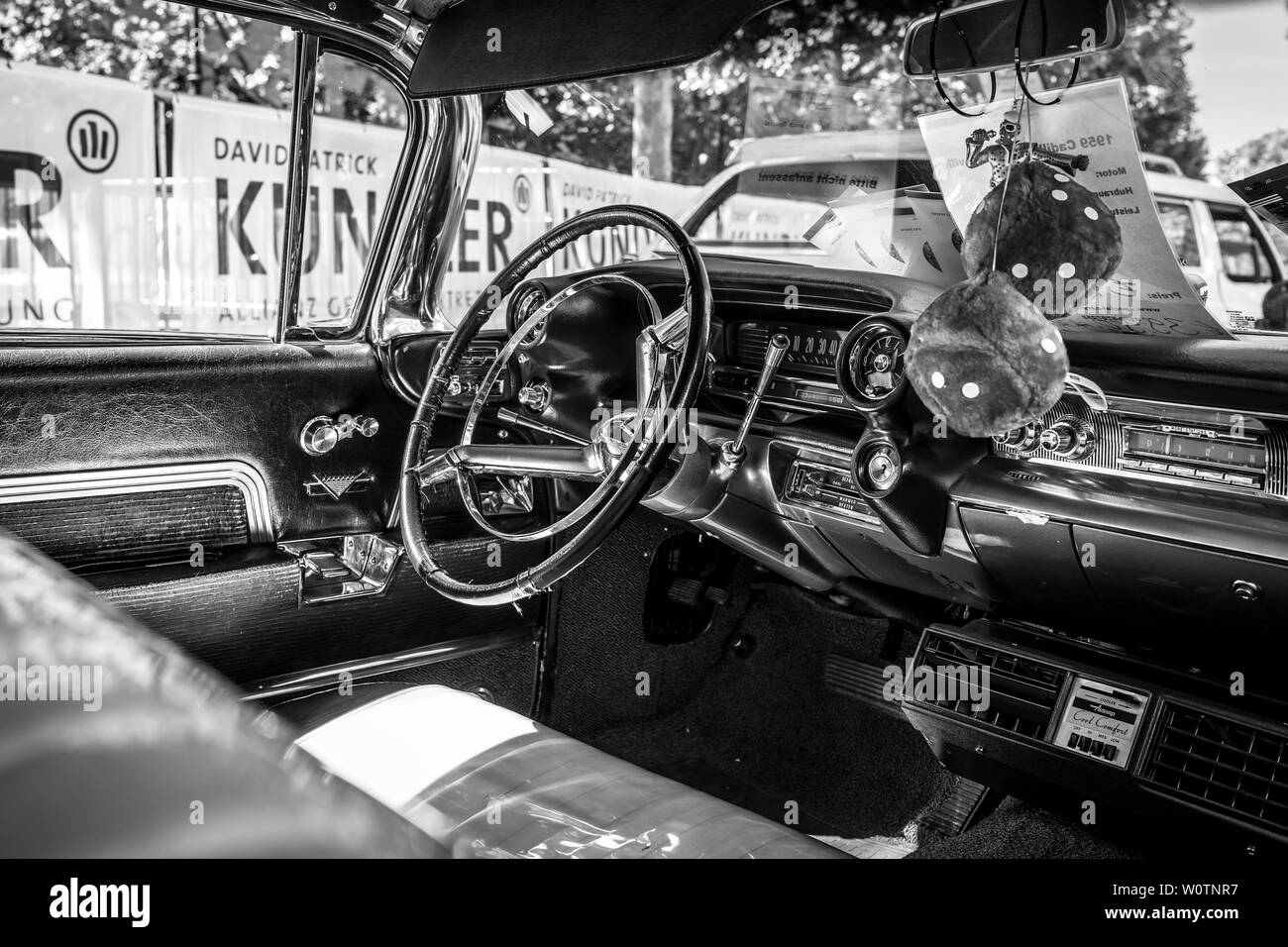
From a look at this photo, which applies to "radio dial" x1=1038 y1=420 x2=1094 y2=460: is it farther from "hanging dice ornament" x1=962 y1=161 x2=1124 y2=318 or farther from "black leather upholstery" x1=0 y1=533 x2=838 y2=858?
"black leather upholstery" x1=0 y1=533 x2=838 y2=858

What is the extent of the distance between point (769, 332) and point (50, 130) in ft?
13.5

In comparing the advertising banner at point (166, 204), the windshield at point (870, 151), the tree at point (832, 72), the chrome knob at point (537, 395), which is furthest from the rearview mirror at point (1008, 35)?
the tree at point (832, 72)

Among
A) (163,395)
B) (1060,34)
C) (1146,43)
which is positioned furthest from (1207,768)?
(1146,43)

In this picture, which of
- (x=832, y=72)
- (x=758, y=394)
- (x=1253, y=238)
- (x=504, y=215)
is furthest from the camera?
(x=832, y=72)

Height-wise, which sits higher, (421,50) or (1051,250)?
(421,50)

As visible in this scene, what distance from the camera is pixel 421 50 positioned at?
5.72ft

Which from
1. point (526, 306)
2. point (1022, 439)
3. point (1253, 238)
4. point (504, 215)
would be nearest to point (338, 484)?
point (526, 306)

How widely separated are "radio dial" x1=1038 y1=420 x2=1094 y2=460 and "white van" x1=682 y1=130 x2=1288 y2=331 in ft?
0.76

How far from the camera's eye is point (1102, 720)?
169 cm

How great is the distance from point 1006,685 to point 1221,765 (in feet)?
1.11

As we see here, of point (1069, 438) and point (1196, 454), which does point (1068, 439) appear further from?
point (1196, 454)

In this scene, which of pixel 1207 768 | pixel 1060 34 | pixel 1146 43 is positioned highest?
pixel 1146 43

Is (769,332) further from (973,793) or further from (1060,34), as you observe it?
(973,793)

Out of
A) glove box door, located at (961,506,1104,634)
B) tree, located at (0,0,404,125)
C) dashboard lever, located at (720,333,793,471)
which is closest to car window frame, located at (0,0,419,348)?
dashboard lever, located at (720,333,793,471)
